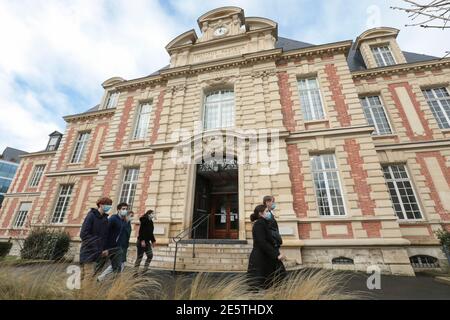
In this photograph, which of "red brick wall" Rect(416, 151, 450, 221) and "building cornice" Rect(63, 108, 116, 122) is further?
"building cornice" Rect(63, 108, 116, 122)

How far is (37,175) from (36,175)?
0.30 ft

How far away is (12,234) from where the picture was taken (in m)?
15.0

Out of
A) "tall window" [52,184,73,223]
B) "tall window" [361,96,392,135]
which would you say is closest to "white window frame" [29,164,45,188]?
"tall window" [52,184,73,223]

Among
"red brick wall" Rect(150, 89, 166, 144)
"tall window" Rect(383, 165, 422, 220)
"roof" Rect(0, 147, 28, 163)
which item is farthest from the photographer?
"roof" Rect(0, 147, 28, 163)

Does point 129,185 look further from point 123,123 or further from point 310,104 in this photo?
point 310,104

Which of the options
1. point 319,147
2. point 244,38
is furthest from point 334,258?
point 244,38

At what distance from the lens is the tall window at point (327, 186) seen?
7.38 metres

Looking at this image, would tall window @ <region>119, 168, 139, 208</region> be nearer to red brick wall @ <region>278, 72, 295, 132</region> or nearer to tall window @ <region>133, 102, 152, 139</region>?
tall window @ <region>133, 102, 152, 139</region>

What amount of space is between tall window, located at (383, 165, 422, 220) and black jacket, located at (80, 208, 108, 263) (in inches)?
411

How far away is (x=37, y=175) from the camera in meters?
18.3

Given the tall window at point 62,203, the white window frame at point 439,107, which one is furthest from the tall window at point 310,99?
the tall window at point 62,203

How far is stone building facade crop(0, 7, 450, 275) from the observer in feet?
22.9

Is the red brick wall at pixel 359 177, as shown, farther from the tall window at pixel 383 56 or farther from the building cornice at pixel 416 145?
the tall window at pixel 383 56

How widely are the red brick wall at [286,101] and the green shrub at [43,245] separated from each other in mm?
11385
